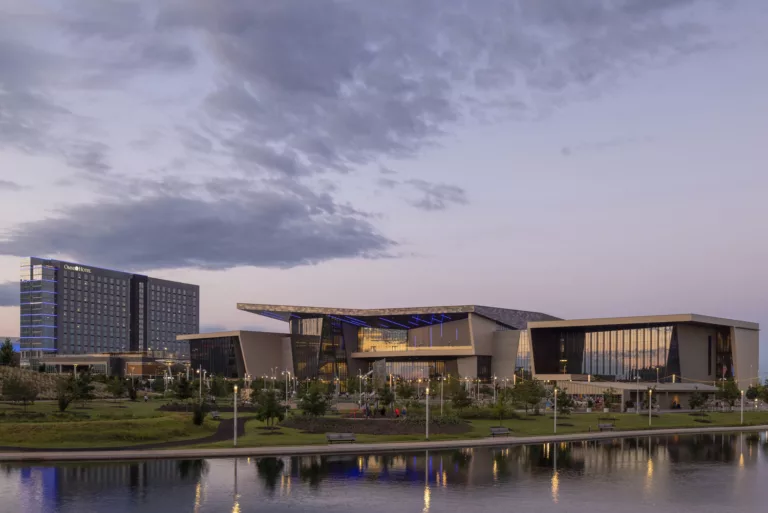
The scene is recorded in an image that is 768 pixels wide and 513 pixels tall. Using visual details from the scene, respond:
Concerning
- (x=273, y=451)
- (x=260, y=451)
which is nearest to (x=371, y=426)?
(x=273, y=451)

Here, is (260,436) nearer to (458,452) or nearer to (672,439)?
(458,452)

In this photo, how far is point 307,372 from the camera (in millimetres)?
170375

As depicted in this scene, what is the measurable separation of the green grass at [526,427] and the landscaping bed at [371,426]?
5.26 ft

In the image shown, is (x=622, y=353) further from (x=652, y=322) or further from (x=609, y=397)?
(x=609, y=397)

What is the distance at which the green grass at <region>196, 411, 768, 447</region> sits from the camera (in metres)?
49.0

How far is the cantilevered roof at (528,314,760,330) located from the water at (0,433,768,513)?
3423 inches

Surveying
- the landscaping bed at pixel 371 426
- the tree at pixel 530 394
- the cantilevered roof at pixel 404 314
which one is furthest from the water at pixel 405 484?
the cantilevered roof at pixel 404 314

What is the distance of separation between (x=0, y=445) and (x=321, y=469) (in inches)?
791

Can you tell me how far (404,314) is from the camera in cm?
15700

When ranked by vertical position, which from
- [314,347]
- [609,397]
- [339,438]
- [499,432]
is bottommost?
[609,397]

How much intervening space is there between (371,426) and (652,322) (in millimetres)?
86190

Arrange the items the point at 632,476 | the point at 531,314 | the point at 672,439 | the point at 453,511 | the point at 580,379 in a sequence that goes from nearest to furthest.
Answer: the point at 453,511, the point at 632,476, the point at 672,439, the point at 580,379, the point at 531,314

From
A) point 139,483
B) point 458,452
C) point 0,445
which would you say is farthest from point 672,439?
point 0,445

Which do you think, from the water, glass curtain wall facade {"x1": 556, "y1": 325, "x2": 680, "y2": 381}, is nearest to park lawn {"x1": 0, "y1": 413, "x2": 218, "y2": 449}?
the water
